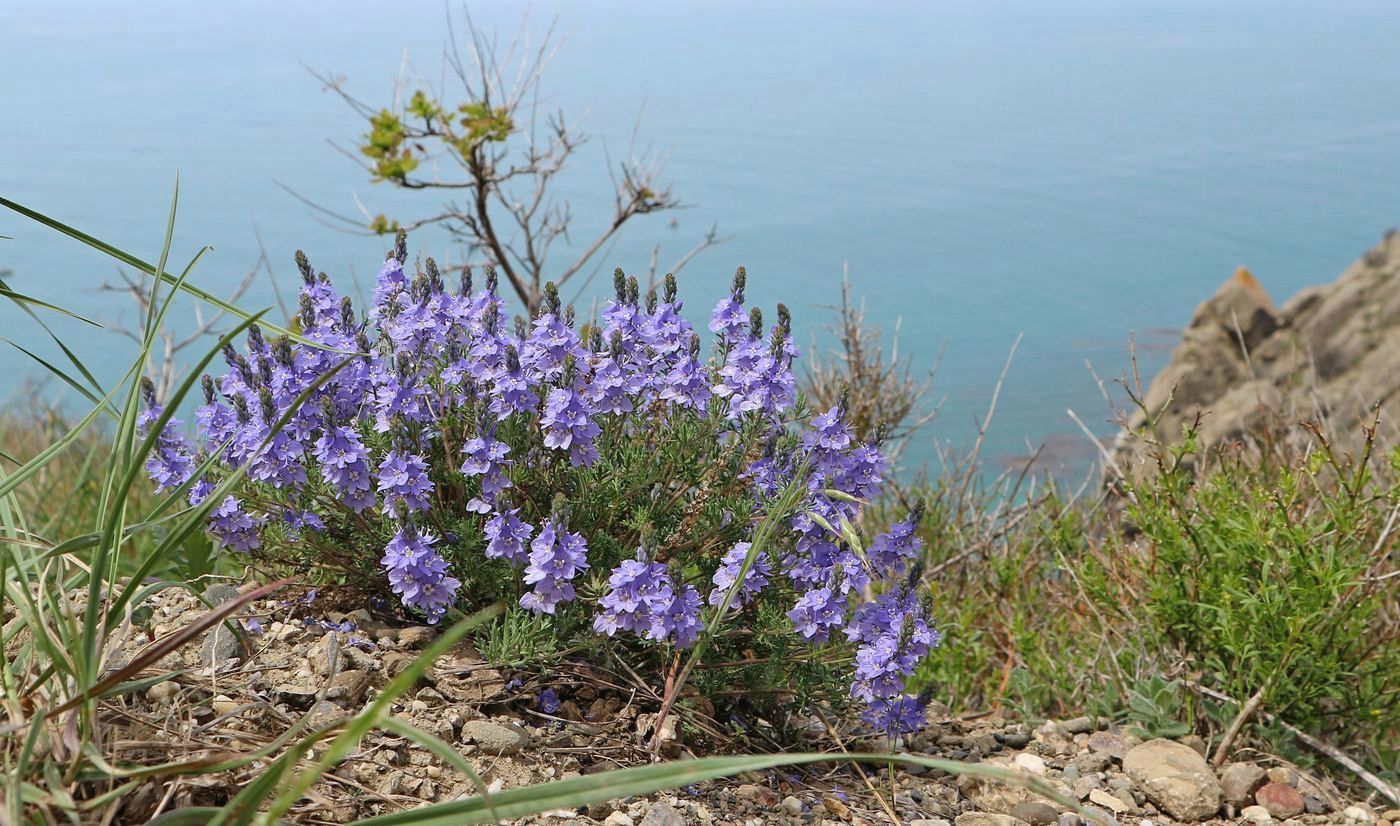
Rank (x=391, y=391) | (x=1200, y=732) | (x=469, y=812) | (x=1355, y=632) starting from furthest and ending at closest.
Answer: (x=1200, y=732), (x=1355, y=632), (x=391, y=391), (x=469, y=812)

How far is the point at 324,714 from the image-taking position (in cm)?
284

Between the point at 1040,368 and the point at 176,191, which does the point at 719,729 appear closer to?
the point at 176,191

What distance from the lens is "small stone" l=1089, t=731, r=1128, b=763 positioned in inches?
146

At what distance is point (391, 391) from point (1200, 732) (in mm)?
2773

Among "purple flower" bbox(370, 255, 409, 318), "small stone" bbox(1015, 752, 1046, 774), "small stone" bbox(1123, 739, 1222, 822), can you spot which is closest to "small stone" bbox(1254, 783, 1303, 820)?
"small stone" bbox(1123, 739, 1222, 822)

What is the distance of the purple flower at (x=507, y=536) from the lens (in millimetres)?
2988

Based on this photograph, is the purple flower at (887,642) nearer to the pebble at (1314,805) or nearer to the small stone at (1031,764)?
the small stone at (1031,764)

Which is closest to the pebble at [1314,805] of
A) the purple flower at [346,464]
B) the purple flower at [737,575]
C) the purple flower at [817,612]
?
the purple flower at [817,612]

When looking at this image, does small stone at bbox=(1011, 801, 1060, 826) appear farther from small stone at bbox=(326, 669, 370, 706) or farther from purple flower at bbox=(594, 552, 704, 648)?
small stone at bbox=(326, 669, 370, 706)

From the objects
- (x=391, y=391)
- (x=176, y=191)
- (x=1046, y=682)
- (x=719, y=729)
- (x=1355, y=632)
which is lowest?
(x=1046, y=682)

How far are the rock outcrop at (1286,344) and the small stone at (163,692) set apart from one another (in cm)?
829

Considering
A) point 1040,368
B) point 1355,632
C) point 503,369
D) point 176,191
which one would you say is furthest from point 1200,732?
point 1040,368

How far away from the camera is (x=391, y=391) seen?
3.13 metres

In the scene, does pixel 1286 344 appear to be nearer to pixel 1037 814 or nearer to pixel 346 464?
pixel 1037 814
